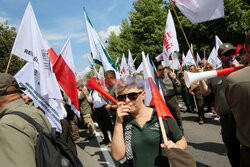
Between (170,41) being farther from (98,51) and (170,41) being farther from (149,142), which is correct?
(149,142)

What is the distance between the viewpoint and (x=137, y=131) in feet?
6.66

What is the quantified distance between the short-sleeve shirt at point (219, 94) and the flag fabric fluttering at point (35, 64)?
270 cm

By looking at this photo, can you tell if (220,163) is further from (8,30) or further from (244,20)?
(244,20)

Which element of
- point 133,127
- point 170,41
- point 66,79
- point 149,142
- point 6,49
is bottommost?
point 149,142

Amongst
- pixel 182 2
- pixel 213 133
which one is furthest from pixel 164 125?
pixel 213 133

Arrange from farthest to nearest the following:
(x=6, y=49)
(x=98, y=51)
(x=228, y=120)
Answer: (x=6, y=49), (x=98, y=51), (x=228, y=120)

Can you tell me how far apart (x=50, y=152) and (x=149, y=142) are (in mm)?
910

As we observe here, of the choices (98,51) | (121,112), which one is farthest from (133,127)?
(98,51)

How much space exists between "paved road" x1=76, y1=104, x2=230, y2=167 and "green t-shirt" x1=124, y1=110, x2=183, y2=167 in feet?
8.49

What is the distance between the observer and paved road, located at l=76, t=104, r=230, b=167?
166 inches

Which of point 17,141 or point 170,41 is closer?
point 17,141

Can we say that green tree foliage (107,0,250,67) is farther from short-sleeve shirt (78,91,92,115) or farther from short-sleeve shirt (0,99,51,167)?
short-sleeve shirt (0,99,51,167)

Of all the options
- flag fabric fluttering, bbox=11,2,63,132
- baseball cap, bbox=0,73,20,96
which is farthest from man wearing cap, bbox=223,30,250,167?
flag fabric fluttering, bbox=11,2,63,132

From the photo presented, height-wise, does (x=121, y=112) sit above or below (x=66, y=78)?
below
